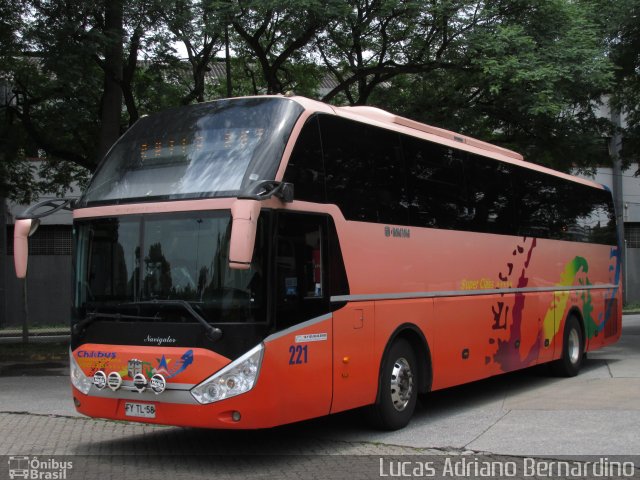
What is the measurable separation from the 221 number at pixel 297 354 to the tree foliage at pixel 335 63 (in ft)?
27.7

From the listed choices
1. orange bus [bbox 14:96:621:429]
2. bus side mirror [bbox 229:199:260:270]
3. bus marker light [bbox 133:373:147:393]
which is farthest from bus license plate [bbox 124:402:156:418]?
bus side mirror [bbox 229:199:260:270]

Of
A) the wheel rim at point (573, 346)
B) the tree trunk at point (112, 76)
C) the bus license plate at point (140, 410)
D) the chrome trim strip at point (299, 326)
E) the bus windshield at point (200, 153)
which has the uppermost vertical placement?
Result: the tree trunk at point (112, 76)

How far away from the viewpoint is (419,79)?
1934cm

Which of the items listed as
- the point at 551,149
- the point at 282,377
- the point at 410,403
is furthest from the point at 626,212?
the point at 282,377

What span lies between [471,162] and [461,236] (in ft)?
3.95

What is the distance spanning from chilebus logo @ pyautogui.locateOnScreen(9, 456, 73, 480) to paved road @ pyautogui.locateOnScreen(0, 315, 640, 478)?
0.36 m

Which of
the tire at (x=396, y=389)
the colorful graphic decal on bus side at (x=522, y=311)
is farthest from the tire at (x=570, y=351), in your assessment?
the tire at (x=396, y=389)

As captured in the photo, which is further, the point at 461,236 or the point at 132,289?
the point at 461,236

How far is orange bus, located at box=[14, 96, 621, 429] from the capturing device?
6867 mm

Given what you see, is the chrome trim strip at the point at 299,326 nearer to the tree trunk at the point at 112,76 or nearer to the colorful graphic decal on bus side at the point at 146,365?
the colorful graphic decal on bus side at the point at 146,365

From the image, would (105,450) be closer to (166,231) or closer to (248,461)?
(248,461)

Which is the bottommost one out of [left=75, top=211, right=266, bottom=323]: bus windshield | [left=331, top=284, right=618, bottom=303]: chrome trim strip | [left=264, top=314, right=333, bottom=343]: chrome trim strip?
[left=264, top=314, right=333, bottom=343]: chrome trim strip

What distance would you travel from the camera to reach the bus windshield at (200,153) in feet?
23.6

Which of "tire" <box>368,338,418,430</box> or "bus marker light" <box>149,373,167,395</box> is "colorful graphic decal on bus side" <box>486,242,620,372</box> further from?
"bus marker light" <box>149,373,167,395</box>
